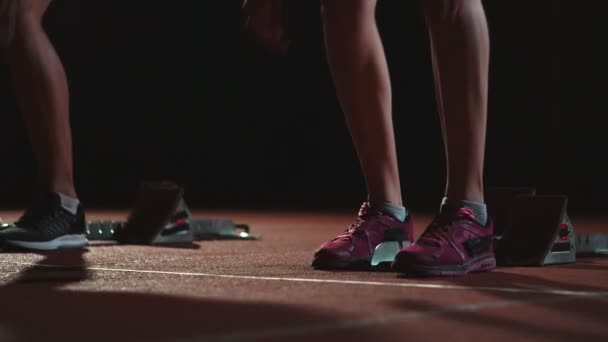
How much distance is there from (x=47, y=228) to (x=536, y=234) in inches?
44.6

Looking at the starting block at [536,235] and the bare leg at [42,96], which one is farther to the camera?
the bare leg at [42,96]

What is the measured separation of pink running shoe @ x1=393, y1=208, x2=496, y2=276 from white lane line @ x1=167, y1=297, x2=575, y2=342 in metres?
0.37

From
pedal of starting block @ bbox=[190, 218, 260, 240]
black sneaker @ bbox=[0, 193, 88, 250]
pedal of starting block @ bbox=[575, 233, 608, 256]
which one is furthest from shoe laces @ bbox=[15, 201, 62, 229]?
pedal of starting block @ bbox=[575, 233, 608, 256]

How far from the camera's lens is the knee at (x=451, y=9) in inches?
72.3

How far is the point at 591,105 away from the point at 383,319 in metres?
5.20

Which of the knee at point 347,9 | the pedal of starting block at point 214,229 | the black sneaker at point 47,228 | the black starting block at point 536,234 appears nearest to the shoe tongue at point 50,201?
the black sneaker at point 47,228

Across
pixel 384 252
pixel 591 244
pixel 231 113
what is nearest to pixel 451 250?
pixel 384 252

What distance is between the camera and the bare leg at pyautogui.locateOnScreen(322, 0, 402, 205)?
201cm

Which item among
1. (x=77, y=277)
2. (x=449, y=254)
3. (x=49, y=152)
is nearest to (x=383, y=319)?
(x=449, y=254)

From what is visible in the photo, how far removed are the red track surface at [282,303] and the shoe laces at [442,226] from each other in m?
0.10

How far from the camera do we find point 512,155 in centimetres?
638

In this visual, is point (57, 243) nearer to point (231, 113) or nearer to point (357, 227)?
point (357, 227)

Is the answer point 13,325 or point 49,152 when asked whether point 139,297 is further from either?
point 49,152

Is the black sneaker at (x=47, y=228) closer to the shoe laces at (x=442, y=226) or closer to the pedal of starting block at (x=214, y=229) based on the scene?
the pedal of starting block at (x=214, y=229)
